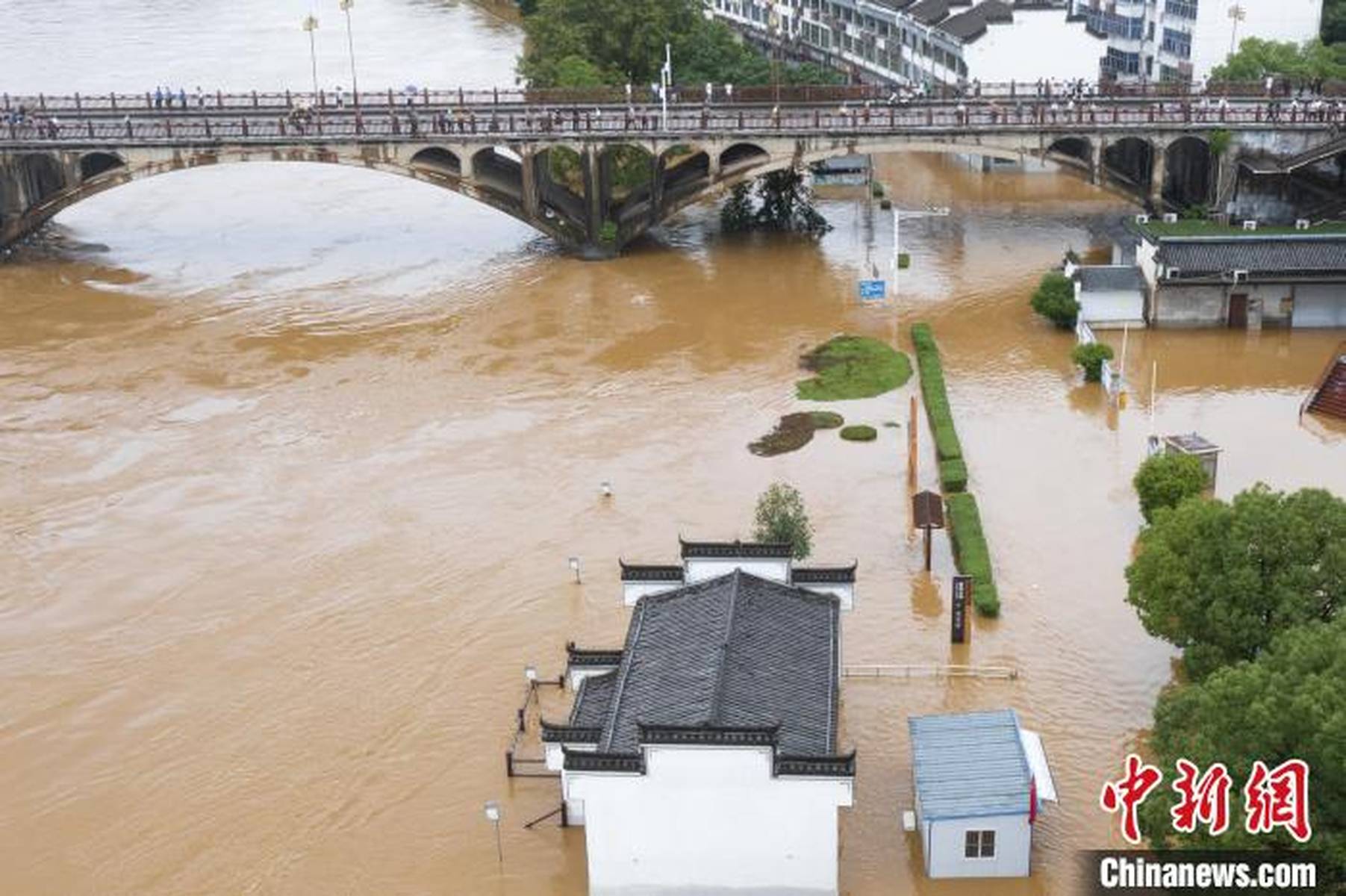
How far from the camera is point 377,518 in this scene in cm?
4919

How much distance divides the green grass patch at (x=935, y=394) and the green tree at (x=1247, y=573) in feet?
50.2

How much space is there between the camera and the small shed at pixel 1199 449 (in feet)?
158

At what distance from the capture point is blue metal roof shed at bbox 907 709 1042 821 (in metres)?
31.5

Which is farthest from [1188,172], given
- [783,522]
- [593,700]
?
[593,700]

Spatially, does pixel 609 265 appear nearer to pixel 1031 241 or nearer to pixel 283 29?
pixel 1031 241

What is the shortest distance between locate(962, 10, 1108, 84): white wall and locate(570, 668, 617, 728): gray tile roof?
63.9 meters

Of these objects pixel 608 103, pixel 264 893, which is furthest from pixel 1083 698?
pixel 608 103

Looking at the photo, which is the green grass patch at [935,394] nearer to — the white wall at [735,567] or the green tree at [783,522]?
the green tree at [783,522]

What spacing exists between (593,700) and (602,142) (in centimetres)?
4379

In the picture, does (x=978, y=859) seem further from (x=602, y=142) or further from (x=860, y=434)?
(x=602, y=142)

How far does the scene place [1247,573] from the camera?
3350cm

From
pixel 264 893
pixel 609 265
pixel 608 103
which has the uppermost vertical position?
pixel 608 103

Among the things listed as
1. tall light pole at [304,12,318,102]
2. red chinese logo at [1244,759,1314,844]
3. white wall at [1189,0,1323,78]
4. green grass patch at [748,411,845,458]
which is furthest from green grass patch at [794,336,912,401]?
white wall at [1189,0,1323,78]

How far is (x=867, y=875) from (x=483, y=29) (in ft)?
401
